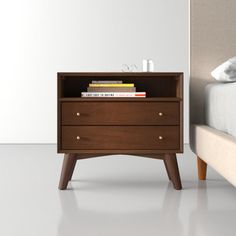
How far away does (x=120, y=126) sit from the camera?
8.27 feet

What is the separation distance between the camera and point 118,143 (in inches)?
99.0

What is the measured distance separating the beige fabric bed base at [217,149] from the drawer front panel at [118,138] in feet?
0.49

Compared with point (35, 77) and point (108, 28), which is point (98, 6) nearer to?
point (108, 28)

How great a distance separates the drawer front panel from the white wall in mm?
2170

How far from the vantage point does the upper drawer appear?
8.25 feet

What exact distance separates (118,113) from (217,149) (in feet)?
1.78

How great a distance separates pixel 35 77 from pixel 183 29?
138 cm

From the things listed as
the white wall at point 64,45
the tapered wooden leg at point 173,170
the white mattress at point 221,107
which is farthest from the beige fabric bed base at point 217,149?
the white wall at point 64,45

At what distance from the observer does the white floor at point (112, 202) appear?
5.84ft

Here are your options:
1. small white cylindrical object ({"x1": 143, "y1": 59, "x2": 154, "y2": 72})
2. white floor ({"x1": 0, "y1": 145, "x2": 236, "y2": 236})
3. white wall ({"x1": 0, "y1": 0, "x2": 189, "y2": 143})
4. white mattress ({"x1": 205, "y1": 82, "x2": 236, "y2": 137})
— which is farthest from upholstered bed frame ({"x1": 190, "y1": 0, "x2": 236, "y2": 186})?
white wall ({"x1": 0, "y1": 0, "x2": 189, "y2": 143})

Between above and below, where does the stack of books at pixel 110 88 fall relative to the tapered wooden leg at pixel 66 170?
above

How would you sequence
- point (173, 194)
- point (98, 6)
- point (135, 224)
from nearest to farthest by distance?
point (135, 224), point (173, 194), point (98, 6)

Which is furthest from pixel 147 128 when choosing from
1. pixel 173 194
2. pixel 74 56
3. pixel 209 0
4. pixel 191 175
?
pixel 74 56

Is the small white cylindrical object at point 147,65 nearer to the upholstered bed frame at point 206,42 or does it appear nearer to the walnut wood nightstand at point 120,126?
the walnut wood nightstand at point 120,126
